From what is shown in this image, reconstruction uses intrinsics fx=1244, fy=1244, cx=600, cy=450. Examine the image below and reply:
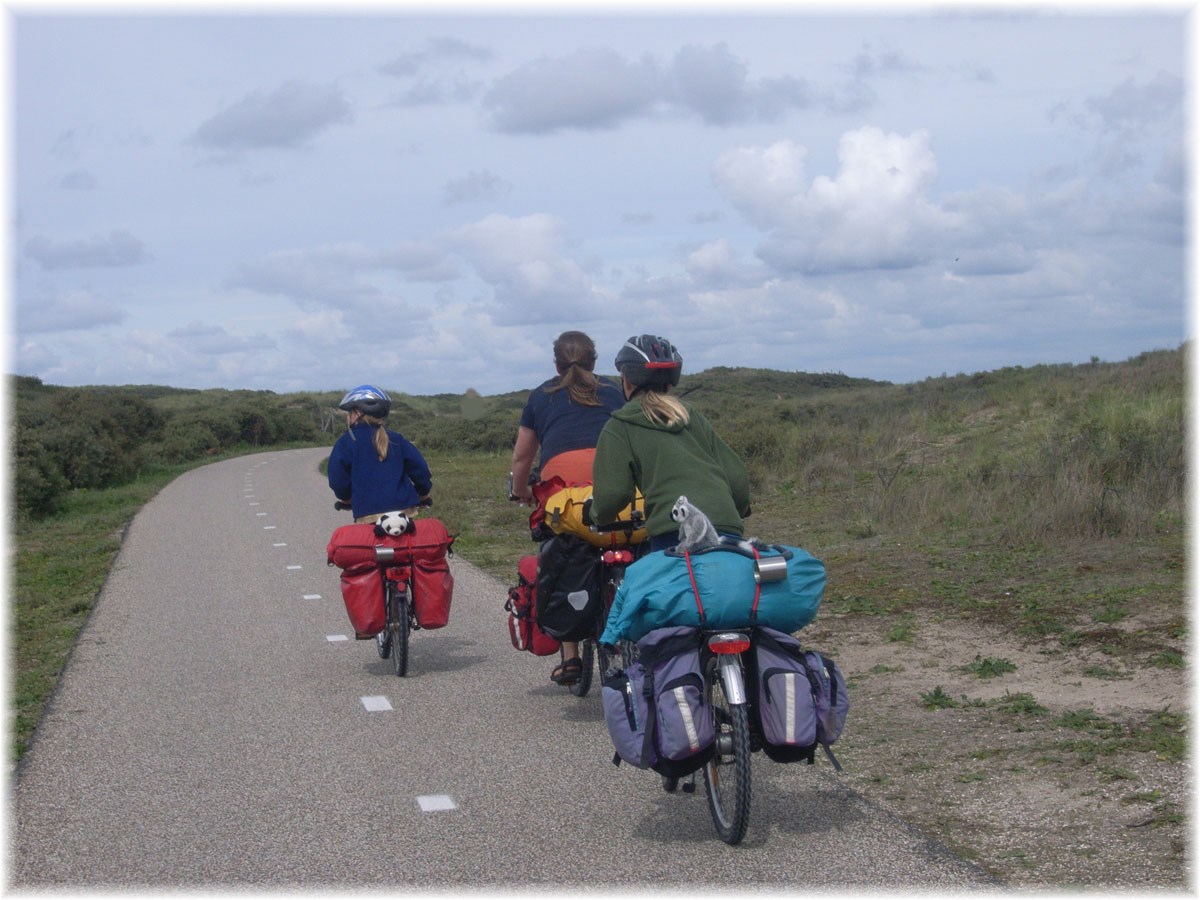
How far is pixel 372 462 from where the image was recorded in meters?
8.45

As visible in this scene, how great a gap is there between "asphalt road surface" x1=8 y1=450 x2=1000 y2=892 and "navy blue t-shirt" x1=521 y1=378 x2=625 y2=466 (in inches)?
60.8

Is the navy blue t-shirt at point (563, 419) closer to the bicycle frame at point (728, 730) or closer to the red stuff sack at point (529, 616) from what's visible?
the red stuff sack at point (529, 616)

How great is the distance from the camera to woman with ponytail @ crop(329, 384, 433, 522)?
329 inches

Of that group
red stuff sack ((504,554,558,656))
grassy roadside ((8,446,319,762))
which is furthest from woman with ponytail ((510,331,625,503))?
grassy roadside ((8,446,319,762))

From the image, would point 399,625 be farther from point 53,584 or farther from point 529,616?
point 53,584

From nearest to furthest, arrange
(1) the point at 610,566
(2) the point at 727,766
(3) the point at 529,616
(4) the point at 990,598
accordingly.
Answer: (2) the point at 727,766, (1) the point at 610,566, (3) the point at 529,616, (4) the point at 990,598

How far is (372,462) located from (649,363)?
3357 millimetres

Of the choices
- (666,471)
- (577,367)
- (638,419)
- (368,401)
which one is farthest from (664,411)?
(368,401)

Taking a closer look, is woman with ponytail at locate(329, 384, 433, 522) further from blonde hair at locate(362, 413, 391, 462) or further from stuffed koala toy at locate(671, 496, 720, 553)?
stuffed koala toy at locate(671, 496, 720, 553)

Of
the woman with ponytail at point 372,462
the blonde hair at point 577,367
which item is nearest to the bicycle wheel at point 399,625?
the woman with ponytail at point 372,462

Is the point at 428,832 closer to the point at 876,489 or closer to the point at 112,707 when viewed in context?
the point at 112,707

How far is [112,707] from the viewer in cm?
759

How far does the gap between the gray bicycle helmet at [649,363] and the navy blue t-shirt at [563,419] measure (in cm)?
121

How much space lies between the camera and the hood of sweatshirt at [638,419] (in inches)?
217
